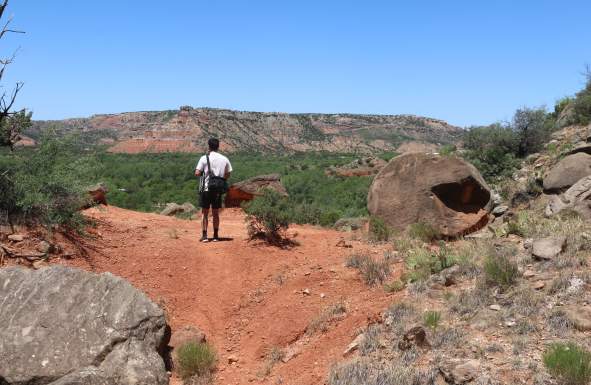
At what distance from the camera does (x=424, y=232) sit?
9.16 metres

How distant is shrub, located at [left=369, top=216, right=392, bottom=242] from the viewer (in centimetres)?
941

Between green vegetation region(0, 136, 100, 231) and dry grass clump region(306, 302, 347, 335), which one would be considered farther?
green vegetation region(0, 136, 100, 231)

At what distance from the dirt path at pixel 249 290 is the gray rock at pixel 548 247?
1.85 meters

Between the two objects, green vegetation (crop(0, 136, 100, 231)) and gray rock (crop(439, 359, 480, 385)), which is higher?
green vegetation (crop(0, 136, 100, 231))

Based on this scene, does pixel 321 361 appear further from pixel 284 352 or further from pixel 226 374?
pixel 226 374

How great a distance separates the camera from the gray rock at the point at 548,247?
20.1 ft

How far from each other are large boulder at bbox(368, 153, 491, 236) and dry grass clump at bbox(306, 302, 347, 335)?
384 cm

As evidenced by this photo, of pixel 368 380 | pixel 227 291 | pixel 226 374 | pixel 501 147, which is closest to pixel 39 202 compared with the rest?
pixel 227 291

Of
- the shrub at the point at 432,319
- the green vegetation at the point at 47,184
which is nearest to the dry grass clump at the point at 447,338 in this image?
the shrub at the point at 432,319

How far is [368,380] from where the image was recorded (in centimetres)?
436

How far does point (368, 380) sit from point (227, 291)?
10.8 feet

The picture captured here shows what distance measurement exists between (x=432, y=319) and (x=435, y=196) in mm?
4901

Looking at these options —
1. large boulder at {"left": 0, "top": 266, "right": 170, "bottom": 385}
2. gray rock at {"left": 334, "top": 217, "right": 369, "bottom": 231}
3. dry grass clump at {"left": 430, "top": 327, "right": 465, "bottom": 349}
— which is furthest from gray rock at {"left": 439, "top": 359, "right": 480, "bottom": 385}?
gray rock at {"left": 334, "top": 217, "right": 369, "bottom": 231}

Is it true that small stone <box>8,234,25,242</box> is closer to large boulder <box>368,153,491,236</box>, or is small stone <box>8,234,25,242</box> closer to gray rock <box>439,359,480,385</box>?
gray rock <box>439,359,480,385</box>
